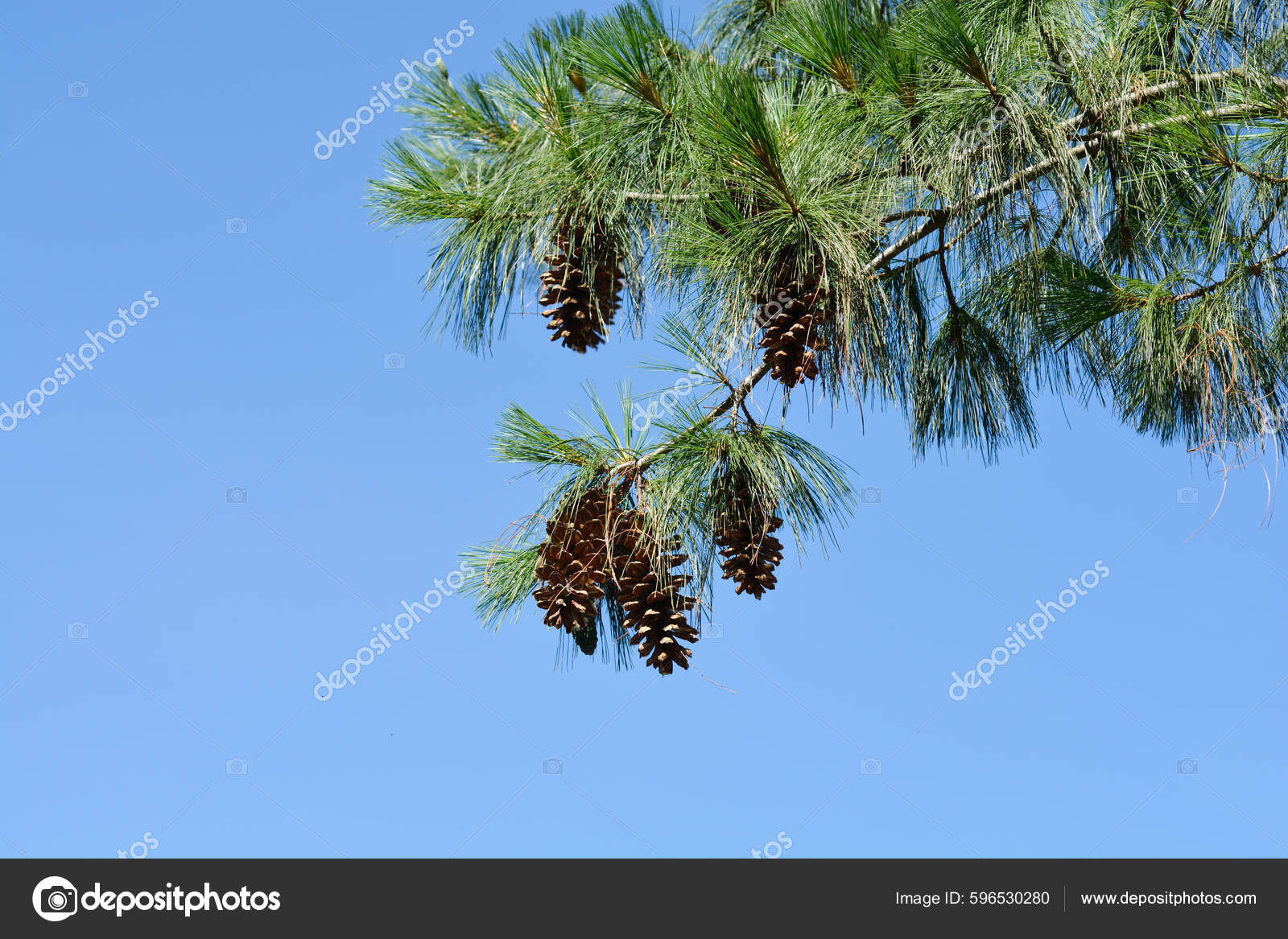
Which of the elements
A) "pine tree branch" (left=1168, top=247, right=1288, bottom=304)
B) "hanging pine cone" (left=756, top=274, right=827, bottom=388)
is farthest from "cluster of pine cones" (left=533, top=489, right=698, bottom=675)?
"pine tree branch" (left=1168, top=247, right=1288, bottom=304)

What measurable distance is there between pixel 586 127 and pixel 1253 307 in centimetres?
205

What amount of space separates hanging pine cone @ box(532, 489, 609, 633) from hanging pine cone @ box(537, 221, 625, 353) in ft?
2.10

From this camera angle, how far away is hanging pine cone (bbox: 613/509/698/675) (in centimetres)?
317

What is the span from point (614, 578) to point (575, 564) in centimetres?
22

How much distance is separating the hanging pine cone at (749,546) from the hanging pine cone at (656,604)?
13 centimetres

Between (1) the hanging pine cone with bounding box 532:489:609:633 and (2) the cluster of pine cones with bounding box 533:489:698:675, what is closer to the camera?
(2) the cluster of pine cones with bounding box 533:489:698:675

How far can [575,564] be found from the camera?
10.9ft

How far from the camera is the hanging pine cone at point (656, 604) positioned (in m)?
3.17
